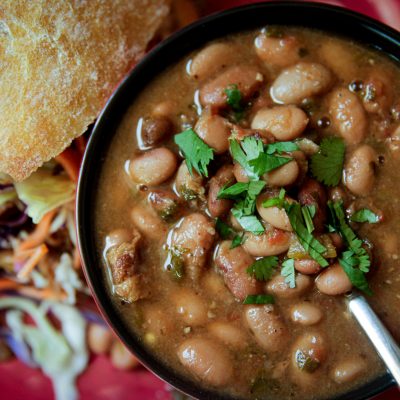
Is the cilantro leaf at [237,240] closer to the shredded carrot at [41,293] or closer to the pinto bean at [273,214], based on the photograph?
the pinto bean at [273,214]

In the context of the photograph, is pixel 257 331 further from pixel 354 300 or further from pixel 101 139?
pixel 101 139

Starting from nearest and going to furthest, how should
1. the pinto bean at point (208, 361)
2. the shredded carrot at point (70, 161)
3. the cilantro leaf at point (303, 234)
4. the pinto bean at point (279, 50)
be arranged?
the cilantro leaf at point (303, 234) < the pinto bean at point (208, 361) < the pinto bean at point (279, 50) < the shredded carrot at point (70, 161)

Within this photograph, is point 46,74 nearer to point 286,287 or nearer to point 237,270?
point 237,270

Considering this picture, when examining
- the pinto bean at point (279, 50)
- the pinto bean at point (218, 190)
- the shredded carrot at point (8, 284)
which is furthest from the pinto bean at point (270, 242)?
the shredded carrot at point (8, 284)

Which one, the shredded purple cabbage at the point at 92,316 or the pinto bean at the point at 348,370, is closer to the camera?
the pinto bean at the point at 348,370

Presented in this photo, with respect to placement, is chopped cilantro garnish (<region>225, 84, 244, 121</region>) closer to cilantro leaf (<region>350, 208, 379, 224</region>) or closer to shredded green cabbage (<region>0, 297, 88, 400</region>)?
cilantro leaf (<region>350, 208, 379, 224</region>)

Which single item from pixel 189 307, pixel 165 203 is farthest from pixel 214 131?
pixel 189 307

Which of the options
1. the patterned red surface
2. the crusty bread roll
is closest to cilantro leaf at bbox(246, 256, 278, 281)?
the crusty bread roll
